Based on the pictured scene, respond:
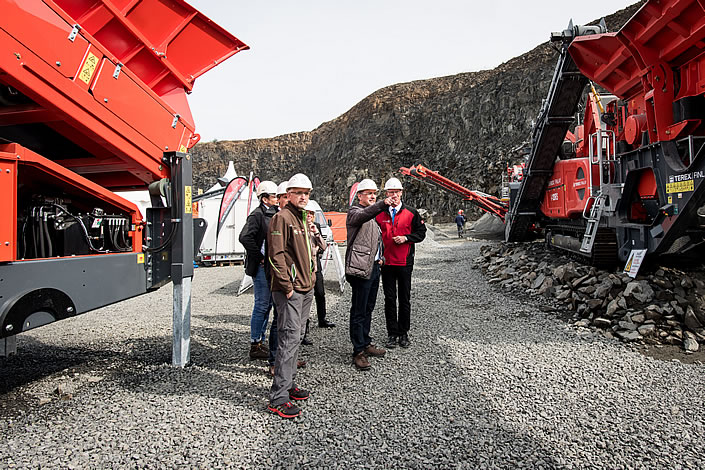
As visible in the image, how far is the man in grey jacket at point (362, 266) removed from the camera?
171 inches

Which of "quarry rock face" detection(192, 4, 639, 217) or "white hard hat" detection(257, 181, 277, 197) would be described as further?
"quarry rock face" detection(192, 4, 639, 217)

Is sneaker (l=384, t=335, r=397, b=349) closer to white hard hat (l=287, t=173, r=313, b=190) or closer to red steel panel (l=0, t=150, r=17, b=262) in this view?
white hard hat (l=287, t=173, r=313, b=190)

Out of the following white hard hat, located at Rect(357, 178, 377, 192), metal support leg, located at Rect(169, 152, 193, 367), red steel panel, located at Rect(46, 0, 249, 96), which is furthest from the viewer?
white hard hat, located at Rect(357, 178, 377, 192)

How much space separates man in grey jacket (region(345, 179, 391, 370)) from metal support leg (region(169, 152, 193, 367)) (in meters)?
1.57

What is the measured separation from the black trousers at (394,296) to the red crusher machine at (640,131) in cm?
316

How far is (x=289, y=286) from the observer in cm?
334

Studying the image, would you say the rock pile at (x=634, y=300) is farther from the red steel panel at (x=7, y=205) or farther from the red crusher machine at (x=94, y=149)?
the red steel panel at (x=7, y=205)

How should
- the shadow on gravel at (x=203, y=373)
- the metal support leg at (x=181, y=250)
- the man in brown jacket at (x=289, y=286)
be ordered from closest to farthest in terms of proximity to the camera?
the man in brown jacket at (x=289, y=286), the shadow on gravel at (x=203, y=373), the metal support leg at (x=181, y=250)

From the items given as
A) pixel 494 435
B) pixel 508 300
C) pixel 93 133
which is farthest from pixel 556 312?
pixel 93 133

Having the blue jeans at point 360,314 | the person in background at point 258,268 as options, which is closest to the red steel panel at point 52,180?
the person in background at point 258,268

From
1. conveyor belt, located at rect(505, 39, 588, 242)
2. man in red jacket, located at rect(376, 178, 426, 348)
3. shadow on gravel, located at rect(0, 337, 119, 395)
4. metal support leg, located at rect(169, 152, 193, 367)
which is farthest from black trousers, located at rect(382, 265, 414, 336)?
conveyor belt, located at rect(505, 39, 588, 242)

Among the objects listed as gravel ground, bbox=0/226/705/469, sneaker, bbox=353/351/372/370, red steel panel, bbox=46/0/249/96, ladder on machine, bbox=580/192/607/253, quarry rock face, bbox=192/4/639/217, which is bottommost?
gravel ground, bbox=0/226/705/469

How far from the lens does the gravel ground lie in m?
2.73

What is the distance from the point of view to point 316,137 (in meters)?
53.3
